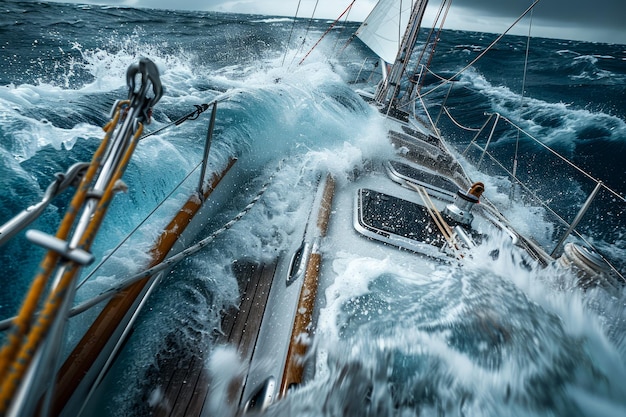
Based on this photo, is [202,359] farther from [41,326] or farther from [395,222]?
[395,222]

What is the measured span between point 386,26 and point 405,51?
2363mm

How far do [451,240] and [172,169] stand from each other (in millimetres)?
2374

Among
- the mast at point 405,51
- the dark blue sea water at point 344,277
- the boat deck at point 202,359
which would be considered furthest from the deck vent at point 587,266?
the mast at point 405,51

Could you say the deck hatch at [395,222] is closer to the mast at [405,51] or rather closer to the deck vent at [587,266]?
the deck vent at [587,266]

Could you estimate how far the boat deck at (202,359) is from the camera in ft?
4.74

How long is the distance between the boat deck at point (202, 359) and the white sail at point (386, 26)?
719 cm

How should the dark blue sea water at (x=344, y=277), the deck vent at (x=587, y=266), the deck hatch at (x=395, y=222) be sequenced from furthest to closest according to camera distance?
the deck hatch at (x=395, y=222)
the deck vent at (x=587, y=266)
the dark blue sea water at (x=344, y=277)

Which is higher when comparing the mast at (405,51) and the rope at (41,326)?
the mast at (405,51)

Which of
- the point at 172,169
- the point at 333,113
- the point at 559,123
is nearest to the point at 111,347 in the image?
the point at 172,169

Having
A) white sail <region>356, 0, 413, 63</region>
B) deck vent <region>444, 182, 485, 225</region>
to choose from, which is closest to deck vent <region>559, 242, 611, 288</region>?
deck vent <region>444, 182, 485, 225</region>

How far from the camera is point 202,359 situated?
162cm

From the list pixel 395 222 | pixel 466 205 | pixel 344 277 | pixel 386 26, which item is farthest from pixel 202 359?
pixel 386 26

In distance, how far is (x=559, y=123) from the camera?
34.3ft

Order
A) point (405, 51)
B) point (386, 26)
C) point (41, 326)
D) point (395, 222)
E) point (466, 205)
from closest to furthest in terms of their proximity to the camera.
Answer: point (41, 326)
point (395, 222)
point (466, 205)
point (405, 51)
point (386, 26)
